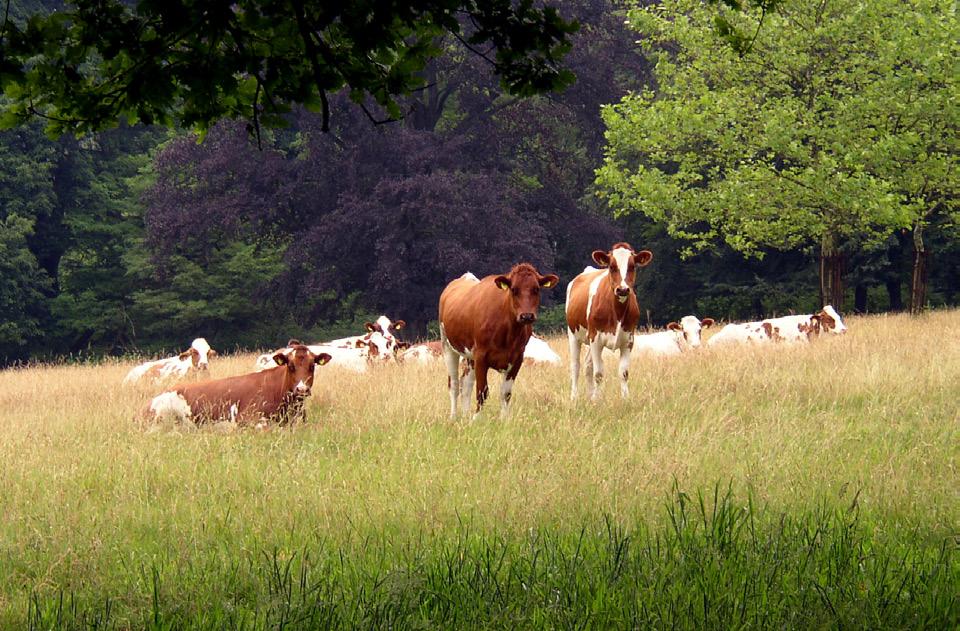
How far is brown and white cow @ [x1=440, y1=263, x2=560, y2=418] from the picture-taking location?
1040cm

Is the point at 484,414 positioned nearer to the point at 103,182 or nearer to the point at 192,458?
the point at 192,458

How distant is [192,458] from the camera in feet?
29.5

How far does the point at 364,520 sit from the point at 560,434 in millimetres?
3385

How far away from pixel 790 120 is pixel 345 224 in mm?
11898

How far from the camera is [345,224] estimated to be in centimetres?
2664

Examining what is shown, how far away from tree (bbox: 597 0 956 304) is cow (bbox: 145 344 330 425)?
12.8 metres

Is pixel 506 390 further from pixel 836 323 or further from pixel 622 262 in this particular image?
pixel 836 323

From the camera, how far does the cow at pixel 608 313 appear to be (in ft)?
38.7

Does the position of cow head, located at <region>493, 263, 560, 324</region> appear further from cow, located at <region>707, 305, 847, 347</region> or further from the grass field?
cow, located at <region>707, 305, 847, 347</region>

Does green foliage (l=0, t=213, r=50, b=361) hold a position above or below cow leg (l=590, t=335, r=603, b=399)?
above

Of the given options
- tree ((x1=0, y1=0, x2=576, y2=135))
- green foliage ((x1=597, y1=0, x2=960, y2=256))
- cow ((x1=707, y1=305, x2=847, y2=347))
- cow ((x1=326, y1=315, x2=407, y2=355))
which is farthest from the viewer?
green foliage ((x1=597, y1=0, x2=960, y2=256))

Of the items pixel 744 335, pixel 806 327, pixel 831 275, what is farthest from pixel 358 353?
pixel 831 275

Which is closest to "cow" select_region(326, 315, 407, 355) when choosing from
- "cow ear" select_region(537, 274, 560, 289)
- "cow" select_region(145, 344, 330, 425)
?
"cow" select_region(145, 344, 330, 425)

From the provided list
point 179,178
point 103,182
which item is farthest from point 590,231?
point 103,182
